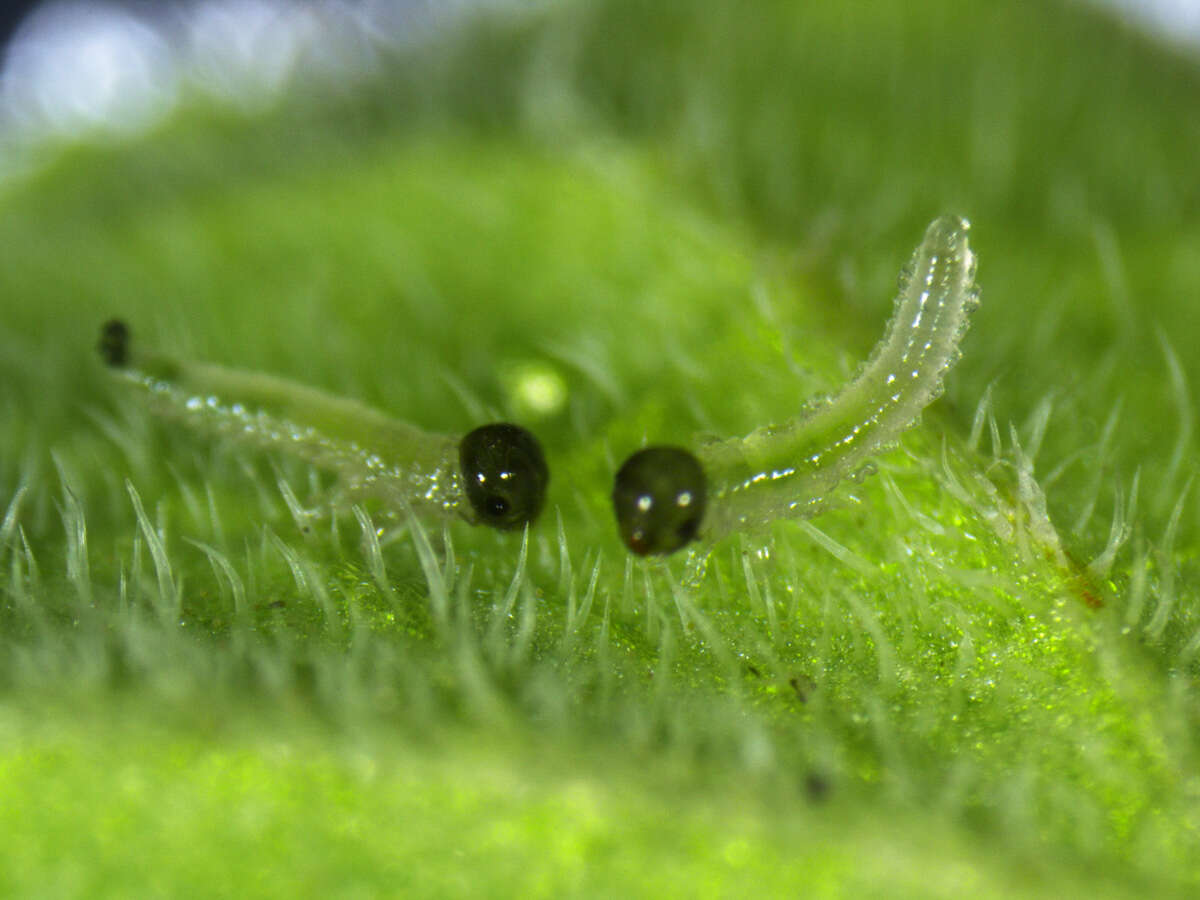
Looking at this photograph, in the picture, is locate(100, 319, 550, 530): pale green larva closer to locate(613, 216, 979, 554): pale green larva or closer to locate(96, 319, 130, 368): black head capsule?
locate(96, 319, 130, 368): black head capsule

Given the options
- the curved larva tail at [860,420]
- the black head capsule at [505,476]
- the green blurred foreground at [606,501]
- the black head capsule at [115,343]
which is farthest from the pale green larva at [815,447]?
the black head capsule at [115,343]

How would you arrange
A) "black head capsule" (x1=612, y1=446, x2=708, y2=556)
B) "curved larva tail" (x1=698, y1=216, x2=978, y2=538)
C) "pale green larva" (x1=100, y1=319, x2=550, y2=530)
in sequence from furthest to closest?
1. "pale green larva" (x1=100, y1=319, x2=550, y2=530)
2. "curved larva tail" (x1=698, y1=216, x2=978, y2=538)
3. "black head capsule" (x1=612, y1=446, x2=708, y2=556)

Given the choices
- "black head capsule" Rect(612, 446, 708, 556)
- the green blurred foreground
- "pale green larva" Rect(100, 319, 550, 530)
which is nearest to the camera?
the green blurred foreground

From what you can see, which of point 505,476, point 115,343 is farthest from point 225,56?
point 505,476

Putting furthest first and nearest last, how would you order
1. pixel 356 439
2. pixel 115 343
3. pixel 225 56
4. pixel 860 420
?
pixel 225 56, pixel 115 343, pixel 356 439, pixel 860 420

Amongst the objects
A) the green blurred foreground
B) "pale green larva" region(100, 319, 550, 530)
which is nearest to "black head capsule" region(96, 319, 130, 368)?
"pale green larva" region(100, 319, 550, 530)

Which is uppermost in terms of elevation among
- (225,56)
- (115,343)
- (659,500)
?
(225,56)

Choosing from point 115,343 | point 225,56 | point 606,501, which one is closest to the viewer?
point 606,501

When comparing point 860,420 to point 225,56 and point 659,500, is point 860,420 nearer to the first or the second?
point 659,500
